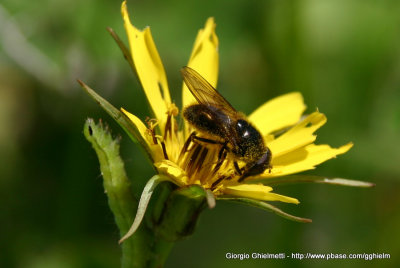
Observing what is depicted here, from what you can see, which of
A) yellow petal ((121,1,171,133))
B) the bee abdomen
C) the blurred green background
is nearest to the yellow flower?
yellow petal ((121,1,171,133))

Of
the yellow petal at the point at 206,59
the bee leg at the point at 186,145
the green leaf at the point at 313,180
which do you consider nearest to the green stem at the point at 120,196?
the bee leg at the point at 186,145

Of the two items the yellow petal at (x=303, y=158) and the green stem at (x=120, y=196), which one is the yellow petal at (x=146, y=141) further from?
the yellow petal at (x=303, y=158)

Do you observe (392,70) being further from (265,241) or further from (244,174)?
(244,174)

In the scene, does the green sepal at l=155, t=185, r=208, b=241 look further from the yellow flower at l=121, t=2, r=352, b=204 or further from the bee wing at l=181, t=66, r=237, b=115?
the bee wing at l=181, t=66, r=237, b=115

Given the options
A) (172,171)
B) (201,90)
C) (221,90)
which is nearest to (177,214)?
(172,171)

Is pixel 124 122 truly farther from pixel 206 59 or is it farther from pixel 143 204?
pixel 206 59

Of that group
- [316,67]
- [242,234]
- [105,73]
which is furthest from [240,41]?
[242,234]
